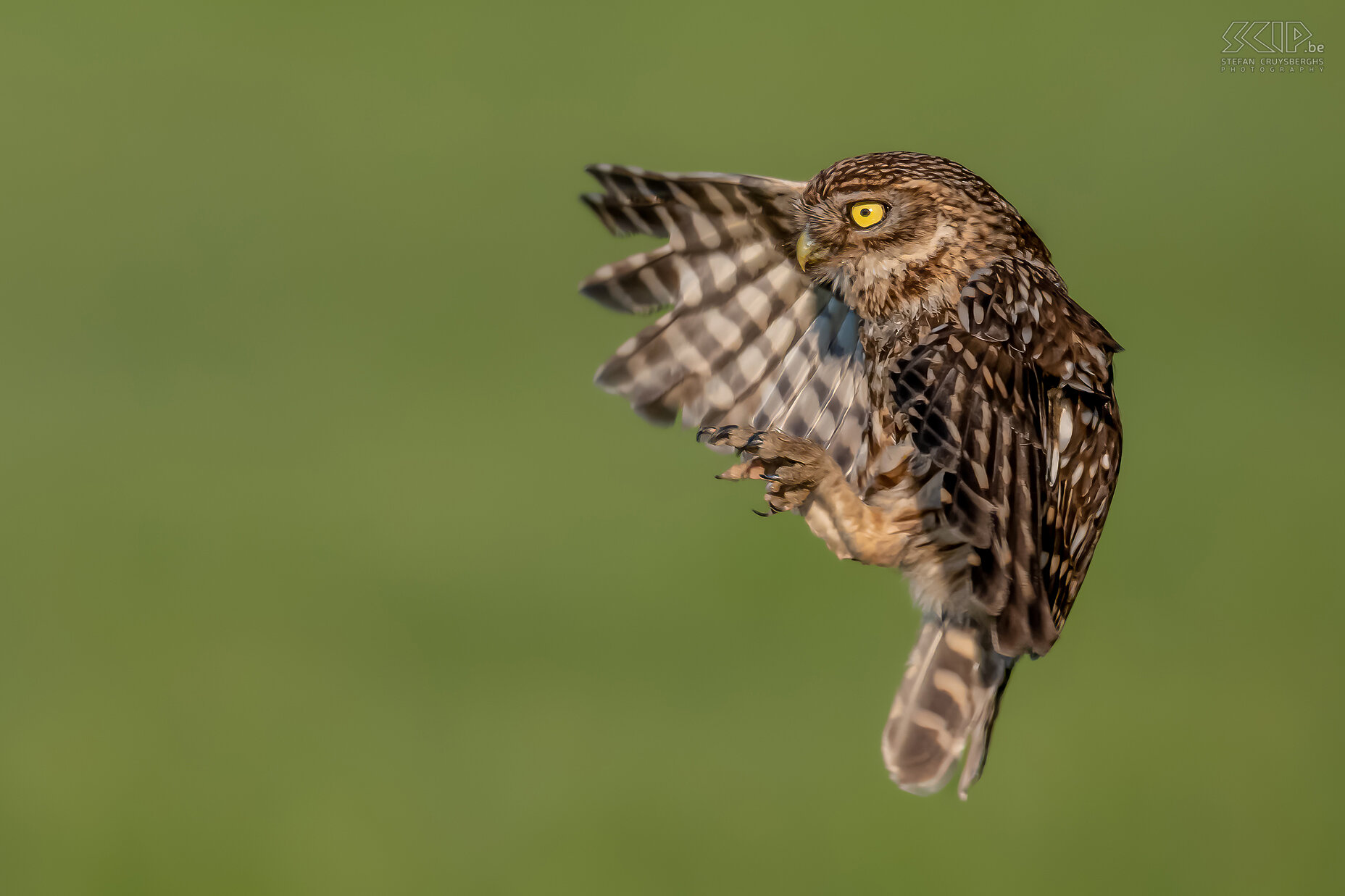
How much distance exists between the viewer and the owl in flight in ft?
8.65

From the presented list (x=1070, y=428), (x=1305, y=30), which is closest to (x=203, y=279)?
(x=1305, y=30)

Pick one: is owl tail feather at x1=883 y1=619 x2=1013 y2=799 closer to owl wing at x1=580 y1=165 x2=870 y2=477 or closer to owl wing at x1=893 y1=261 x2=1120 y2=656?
owl wing at x1=893 y1=261 x2=1120 y2=656

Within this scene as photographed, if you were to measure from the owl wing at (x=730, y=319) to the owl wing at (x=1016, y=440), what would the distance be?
1.38 ft

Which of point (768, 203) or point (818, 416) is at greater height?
point (768, 203)

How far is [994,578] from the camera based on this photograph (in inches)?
102

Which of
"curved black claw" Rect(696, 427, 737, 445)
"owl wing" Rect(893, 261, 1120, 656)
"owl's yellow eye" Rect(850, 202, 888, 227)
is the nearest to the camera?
"owl wing" Rect(893, 261, 1120, 656)

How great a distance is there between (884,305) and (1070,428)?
1.64 feet

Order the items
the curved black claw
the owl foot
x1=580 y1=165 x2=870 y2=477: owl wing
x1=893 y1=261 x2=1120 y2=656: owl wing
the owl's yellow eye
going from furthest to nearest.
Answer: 1. x1=580 y1=165 x2=870 y2=477: owl wing
2. the owl's yellow eye
3. the curved black claw
4. the owl foot
5. x1=893 y1=261 x2=1120 y2=656: owl wing

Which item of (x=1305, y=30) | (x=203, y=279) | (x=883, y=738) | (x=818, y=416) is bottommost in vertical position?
(x=883, y=738)

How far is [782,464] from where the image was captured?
2.76m

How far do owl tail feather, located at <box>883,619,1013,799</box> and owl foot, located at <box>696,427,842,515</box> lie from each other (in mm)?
638

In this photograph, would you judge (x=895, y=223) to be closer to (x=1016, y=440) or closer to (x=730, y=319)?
(x=730, y=319)

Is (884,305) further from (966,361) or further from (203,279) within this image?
(203,279)

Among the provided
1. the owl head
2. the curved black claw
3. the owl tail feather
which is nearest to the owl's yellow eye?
the owl head
